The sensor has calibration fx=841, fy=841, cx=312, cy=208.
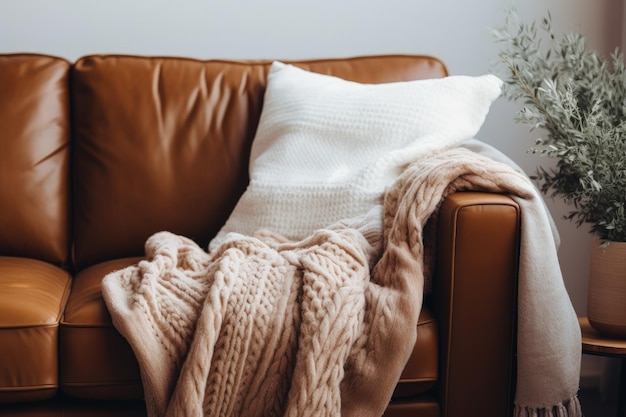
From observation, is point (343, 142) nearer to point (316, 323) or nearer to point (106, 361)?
point (316, 323)

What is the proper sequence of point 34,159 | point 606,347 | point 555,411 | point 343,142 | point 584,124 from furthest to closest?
point 34,159, point 343,142, point 584,124, point 606,347, point 555,411

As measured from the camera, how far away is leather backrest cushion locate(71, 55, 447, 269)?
2.01 metres

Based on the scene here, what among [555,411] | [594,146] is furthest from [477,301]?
[594,146]

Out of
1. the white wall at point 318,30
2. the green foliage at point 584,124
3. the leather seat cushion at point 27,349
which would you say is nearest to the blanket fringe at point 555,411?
the green foliage at point 584,124

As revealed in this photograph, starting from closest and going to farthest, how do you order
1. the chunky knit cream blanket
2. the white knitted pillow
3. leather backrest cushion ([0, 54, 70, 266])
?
1. the chunky knit cream blanket
2. the white knitted pillow
3. leather backrest cushion ([0, 54, 70, 266])

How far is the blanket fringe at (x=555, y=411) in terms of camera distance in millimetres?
1533

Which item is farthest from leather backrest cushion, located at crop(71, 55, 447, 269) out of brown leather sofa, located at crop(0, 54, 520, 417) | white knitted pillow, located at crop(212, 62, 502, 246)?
white knitted pillow, located at crop(212, 62, 502, 246)

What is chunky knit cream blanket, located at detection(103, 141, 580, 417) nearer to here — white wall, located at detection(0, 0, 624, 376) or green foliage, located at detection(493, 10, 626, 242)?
green foliage, located at detection(493, 10, 626, 242)

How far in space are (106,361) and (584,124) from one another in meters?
1.07

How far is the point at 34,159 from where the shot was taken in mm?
2014

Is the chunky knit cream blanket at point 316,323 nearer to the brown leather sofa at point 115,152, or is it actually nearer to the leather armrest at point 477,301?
the leather armrest at point 477,301

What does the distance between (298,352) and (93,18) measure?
1.33 m

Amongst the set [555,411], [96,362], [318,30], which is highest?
[318,30]

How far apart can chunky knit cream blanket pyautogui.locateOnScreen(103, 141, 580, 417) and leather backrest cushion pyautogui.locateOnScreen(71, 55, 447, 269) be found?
16.1 inches
